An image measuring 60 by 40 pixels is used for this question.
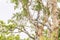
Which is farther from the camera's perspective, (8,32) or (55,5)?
(8,32)

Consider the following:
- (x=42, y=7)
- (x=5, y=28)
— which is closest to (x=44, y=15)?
(x=42, y=7)

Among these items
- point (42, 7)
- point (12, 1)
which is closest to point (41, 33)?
point (42, 7)

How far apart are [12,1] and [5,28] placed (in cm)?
85

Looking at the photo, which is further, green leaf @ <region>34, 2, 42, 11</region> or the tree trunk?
green leaf @ <region>34, 2, 42, 11</region>

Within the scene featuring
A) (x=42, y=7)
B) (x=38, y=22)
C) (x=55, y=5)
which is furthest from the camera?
(x=42, y=7)

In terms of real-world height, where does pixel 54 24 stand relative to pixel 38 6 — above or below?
below

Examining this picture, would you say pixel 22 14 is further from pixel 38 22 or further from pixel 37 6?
pixel 38 22

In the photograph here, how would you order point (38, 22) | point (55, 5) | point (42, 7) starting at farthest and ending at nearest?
→ point (42, 7)
point (38, 22)
point (55, 5)

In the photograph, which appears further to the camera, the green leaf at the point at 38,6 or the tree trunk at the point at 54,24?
the green leaf at the point at 38,6

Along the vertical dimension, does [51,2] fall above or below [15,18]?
above

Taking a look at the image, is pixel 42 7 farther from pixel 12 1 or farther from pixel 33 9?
pixel 12 1

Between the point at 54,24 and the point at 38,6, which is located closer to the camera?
the point at 54,24

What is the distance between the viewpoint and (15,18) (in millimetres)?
8031

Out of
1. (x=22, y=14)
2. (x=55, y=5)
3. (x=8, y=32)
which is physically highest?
(x=55, y=5)
